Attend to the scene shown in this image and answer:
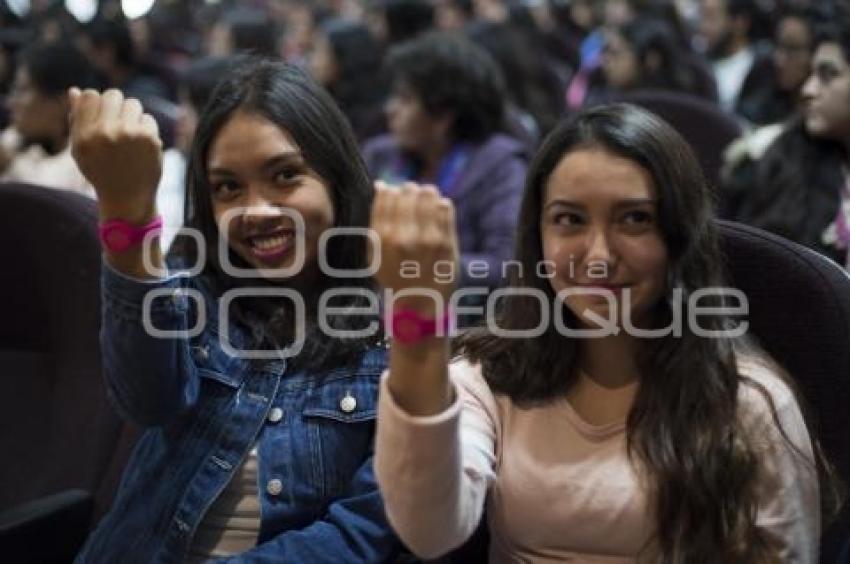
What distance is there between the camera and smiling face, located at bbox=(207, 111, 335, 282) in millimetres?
1271

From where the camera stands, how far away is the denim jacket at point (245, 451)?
118 cm

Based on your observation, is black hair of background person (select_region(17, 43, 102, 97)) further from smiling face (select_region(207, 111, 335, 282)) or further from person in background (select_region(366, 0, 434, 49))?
smiling face (select_region(207, 111, 335, 282))

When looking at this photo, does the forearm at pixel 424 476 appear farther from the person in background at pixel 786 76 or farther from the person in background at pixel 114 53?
the person in background at pixel 114 53

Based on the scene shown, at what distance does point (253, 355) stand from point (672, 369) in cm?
43

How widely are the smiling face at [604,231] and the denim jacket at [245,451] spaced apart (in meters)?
0.25

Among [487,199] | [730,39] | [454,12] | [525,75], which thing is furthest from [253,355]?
[454,12]

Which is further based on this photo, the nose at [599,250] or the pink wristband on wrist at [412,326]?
the nose at [599,250]

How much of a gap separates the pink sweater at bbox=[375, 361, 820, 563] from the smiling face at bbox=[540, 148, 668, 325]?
0.41 feet

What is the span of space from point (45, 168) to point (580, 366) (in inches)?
67.2

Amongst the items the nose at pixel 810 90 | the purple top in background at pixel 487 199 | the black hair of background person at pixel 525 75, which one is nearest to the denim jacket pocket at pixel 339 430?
the purple top in background at pixel 487 199

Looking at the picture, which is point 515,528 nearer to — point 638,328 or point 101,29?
point 638,328

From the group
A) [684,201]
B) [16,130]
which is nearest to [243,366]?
[684,201]

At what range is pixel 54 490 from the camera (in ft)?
5.03

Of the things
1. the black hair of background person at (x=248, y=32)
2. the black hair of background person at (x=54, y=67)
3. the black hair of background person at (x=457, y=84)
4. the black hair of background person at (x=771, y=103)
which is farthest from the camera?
the black hair of background person at (x=248, y=32)
